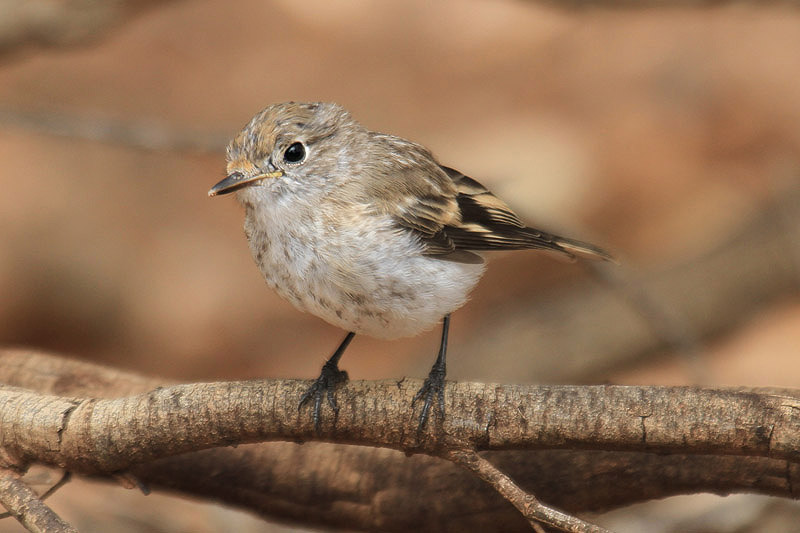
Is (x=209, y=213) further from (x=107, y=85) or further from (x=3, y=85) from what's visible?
(x=3, y=85)

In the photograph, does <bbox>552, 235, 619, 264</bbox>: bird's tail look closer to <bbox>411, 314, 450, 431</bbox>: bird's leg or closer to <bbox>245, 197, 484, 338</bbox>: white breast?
<bbox>245, 197, 484, 338</bbox>: white breast

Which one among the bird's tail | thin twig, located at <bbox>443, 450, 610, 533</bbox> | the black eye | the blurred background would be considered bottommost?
thin twig, located at <bbox>443, 450, 610, 533</bbox>

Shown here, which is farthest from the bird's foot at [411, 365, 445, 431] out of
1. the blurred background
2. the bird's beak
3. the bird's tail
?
the blurred background

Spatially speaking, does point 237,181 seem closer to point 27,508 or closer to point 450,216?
point 450,216

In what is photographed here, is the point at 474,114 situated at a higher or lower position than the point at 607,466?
higher

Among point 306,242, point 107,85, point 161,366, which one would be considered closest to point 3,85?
point 107,85

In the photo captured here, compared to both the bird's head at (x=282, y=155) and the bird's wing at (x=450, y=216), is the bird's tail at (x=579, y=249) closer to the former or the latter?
the bird's wing at (x=450, y=216)
